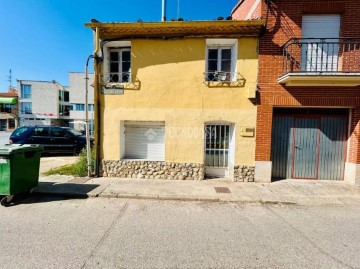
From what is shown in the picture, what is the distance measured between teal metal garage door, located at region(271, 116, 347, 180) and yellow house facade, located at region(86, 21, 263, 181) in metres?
1.10

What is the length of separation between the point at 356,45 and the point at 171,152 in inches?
267

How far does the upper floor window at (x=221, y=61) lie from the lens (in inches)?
272

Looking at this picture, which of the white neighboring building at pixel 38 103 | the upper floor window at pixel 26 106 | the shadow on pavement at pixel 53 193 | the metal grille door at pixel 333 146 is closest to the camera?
the shadow on pavement at pixel 53 193

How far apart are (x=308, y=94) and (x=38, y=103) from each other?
44022mm

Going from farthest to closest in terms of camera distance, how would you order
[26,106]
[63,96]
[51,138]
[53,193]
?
[63,96]
[26,106]
[51,138]
[53,193]

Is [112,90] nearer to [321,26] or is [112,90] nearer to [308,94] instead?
[308,94]

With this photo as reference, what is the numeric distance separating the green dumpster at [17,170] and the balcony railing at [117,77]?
126 inches

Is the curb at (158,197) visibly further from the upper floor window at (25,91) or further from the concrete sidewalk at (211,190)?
the upper floor window at (25,91)

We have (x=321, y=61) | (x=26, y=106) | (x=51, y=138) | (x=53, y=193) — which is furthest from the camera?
(x=26, y=106)

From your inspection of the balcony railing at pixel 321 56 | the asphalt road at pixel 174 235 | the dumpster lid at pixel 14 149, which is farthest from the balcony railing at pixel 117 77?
the balcony railing at pixel 321 56

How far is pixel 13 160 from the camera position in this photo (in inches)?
191

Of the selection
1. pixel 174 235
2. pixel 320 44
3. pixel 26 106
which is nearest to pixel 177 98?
pixel 174 235

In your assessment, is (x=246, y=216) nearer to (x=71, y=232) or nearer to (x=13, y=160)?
(x=71, y=232)

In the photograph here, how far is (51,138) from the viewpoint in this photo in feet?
36.1
